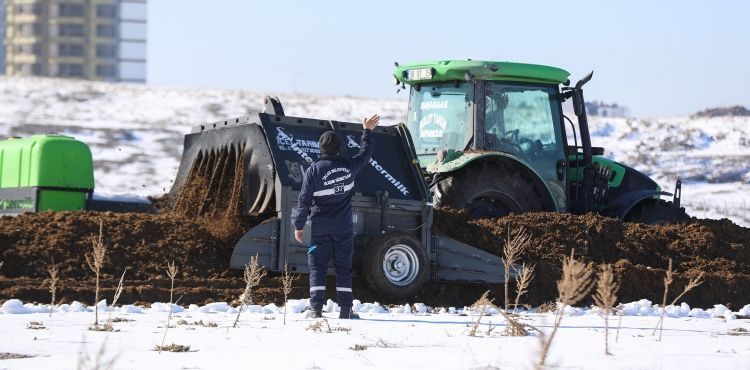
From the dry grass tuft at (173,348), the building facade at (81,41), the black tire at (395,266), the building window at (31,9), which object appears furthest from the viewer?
the building window at (31,9)

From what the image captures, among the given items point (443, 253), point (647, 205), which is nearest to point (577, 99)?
point (647, 205)

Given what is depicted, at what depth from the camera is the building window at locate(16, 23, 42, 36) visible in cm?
12350

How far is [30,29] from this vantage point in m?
124

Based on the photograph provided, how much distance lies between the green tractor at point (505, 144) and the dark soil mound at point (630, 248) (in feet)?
1.65

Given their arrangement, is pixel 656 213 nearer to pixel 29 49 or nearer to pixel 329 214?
pixel 329 214

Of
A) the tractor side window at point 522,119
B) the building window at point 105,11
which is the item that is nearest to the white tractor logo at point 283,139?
the tractor side window at point 522,119

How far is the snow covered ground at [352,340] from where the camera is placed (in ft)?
25.5

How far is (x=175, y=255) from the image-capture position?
1305cm

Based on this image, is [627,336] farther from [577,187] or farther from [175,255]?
[577,187]

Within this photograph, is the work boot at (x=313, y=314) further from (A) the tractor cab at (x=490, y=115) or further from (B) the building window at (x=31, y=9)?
(B) the building window at (x=31, y=9)

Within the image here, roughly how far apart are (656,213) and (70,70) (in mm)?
109309

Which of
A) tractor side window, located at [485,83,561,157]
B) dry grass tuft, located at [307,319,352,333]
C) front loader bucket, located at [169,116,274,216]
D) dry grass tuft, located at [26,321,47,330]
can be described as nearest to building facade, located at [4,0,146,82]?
front loader bucket, located at [169,116,274,216]

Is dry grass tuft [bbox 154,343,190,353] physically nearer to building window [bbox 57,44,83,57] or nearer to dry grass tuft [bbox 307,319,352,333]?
dry grass tuft [bbox 307,319,352,333]

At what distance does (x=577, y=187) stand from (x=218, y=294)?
5.30 meters
